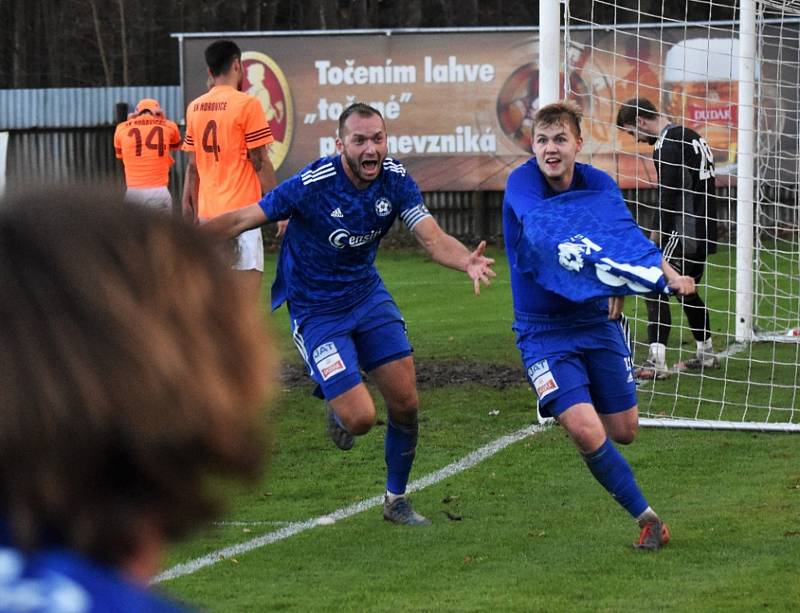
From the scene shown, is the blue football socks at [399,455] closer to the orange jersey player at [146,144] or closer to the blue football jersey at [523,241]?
the blue football jersey at [523,241]

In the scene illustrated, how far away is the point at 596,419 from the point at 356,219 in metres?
1.57

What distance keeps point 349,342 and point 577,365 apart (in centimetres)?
120

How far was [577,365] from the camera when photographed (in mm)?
6113

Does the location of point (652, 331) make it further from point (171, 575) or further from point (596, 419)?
point (171, 575)

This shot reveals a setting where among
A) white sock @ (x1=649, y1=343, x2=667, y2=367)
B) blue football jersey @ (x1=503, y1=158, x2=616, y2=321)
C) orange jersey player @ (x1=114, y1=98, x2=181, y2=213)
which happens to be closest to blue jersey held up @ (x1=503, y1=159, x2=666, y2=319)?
blue football jersey @ (x1=503, y1=158, x2=616, y2=321)

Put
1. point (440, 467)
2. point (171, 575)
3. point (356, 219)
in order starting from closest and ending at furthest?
point (171, 575), point (356, 219), point (440, 467)

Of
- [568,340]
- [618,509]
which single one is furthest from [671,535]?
[568,340]

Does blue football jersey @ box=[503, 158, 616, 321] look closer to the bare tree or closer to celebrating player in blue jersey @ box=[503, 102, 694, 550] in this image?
celebrating player in blue jersey @ box=[503, 102, 694, 550]

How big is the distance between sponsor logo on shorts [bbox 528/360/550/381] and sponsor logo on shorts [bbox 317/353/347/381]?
0.99 meters

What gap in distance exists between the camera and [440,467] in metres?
7.95

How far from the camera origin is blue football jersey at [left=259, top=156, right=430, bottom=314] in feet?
22.0

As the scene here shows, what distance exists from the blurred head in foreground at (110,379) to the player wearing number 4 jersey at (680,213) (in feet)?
31.2

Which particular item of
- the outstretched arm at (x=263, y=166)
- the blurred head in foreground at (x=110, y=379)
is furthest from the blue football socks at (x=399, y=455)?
the blurred head in foreground at (x=110, y=379)

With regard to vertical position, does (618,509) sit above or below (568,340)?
below
